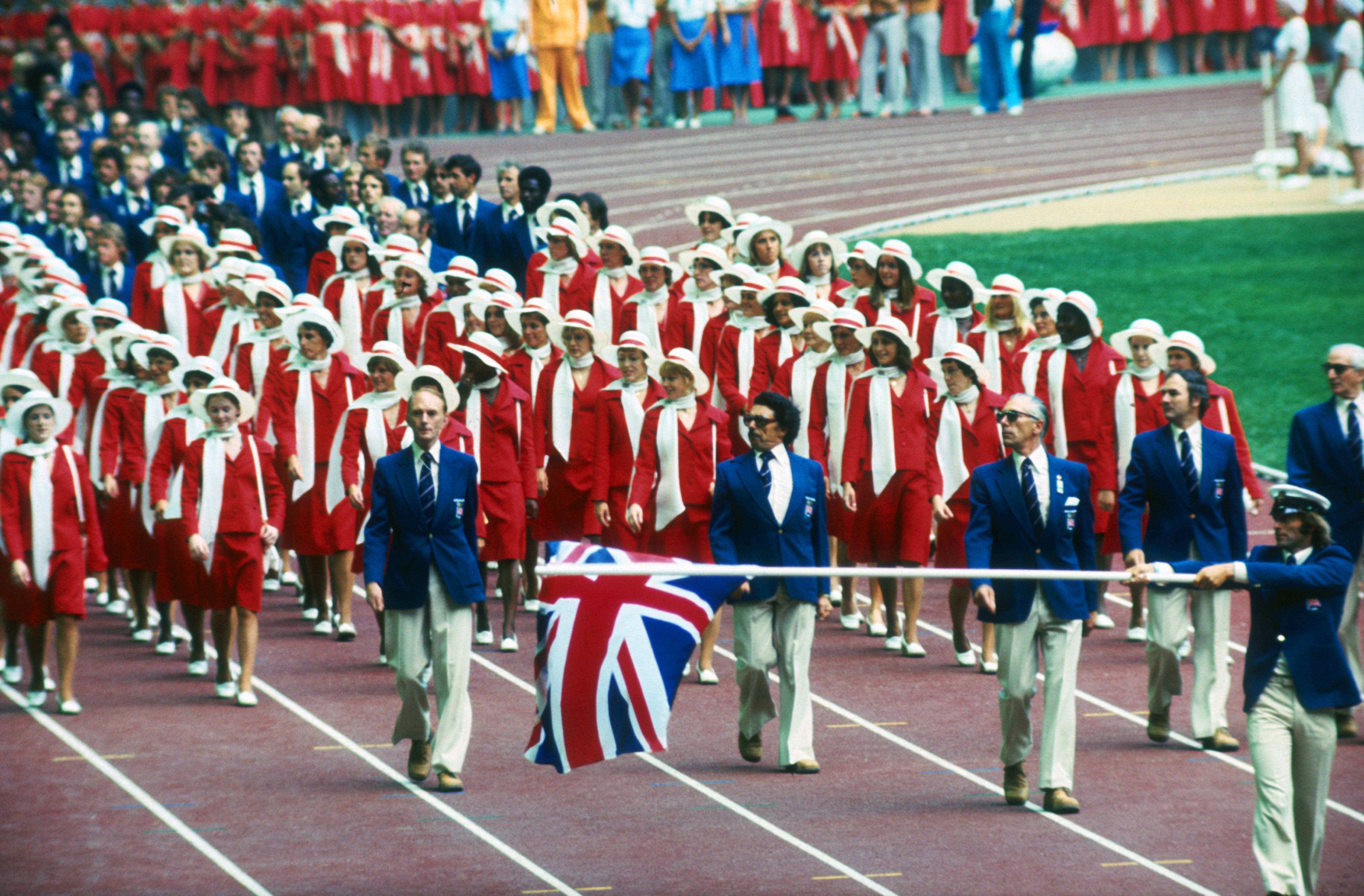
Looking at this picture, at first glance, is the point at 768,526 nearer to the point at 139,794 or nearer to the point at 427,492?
the point at 427,492

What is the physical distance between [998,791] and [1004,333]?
4216 mm

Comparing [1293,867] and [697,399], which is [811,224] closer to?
[697,399]

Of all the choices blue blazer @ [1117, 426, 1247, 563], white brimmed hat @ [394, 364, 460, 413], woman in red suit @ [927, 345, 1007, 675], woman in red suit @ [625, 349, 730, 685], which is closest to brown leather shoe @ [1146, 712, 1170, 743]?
blue blazer @ [1117, 426, 1247, 563]

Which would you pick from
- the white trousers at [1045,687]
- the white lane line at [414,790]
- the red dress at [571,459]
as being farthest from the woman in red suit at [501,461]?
the white trousers at [1045,687]

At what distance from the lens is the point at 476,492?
33.5 feet

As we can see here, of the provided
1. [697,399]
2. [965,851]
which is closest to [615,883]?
[965,851]

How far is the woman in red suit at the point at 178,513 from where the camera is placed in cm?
1168

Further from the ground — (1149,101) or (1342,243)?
(1149,101)

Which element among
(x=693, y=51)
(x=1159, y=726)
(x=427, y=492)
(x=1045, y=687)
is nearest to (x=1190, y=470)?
(x=1159, y=726)

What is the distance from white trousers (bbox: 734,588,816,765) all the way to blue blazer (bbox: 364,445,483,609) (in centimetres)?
134

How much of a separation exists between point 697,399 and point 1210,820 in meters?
4.14

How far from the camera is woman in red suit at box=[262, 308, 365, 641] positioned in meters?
12.8

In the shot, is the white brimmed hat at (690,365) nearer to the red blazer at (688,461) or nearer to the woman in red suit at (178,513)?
the red blazer at (688,461)

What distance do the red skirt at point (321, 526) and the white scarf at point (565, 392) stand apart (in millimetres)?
1423
